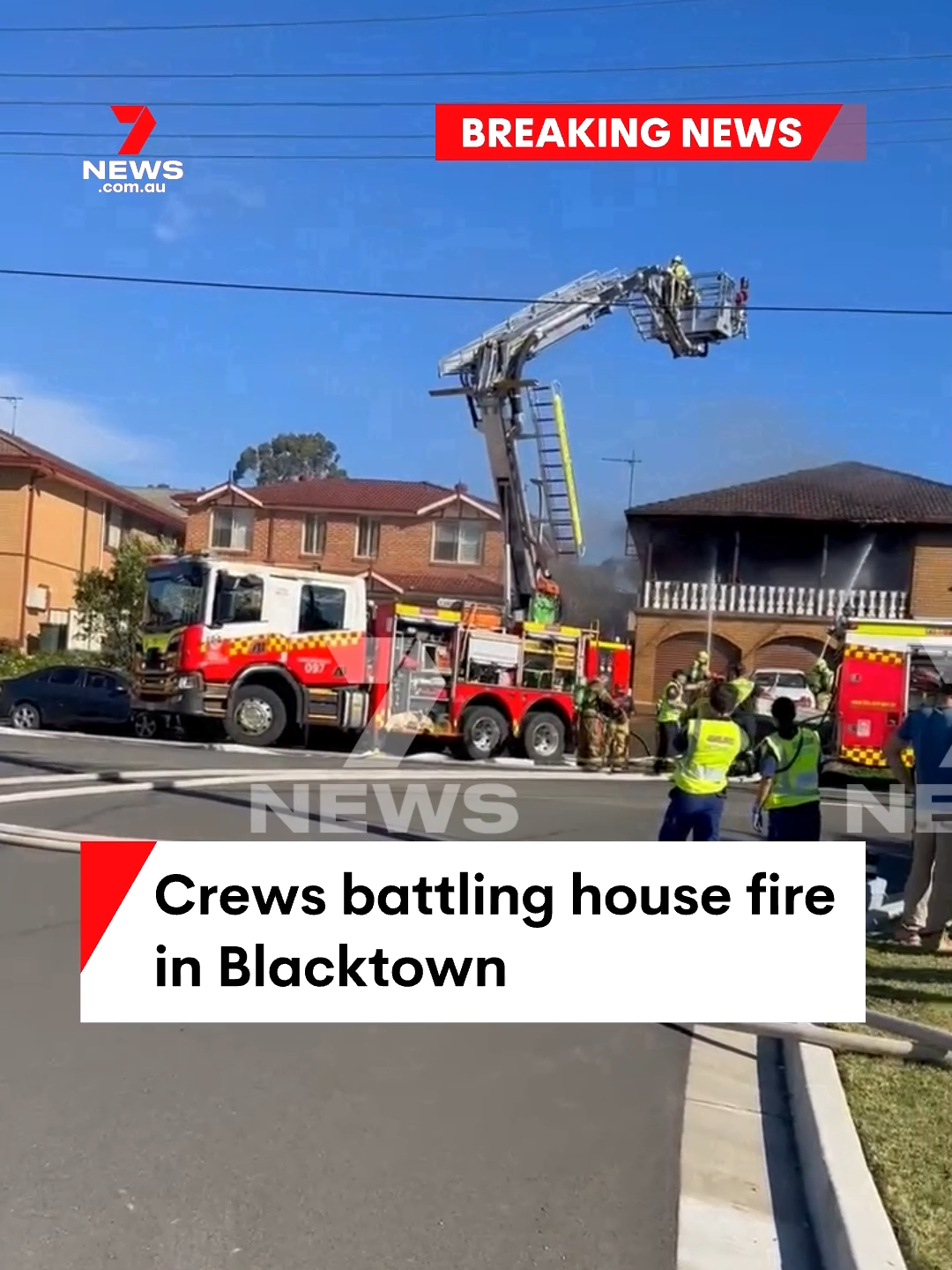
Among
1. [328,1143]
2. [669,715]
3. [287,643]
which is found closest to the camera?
[328,1143]


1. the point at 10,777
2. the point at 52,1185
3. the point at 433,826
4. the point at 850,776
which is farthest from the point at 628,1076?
the point at 850,776

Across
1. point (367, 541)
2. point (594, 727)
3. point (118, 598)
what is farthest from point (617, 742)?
point (367, 541)

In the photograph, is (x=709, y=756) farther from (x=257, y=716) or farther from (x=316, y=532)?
(x=316, y=532)

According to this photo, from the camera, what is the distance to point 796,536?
102 ft

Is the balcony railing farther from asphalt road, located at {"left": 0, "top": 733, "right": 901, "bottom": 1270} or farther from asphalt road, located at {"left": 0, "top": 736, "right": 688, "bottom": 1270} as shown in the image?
asphalt road, located at {"left": 0, "top": 736, "right": 688, "bottom": 1270}

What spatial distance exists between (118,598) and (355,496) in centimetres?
807

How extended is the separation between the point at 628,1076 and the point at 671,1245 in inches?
65.4

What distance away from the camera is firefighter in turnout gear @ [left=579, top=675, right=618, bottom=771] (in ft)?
69.7

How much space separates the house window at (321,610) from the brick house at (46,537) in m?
16.9

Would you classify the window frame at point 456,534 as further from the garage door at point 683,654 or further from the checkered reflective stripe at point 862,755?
the checkered reflective stripe at point 862,755

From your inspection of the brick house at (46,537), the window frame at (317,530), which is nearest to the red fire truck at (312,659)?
the window frame at (317,530)

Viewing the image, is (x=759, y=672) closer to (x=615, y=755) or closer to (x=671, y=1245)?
(x=615, y=755)

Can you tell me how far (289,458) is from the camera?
6700 cm

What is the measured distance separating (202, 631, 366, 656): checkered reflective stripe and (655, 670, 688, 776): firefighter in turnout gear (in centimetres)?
466
